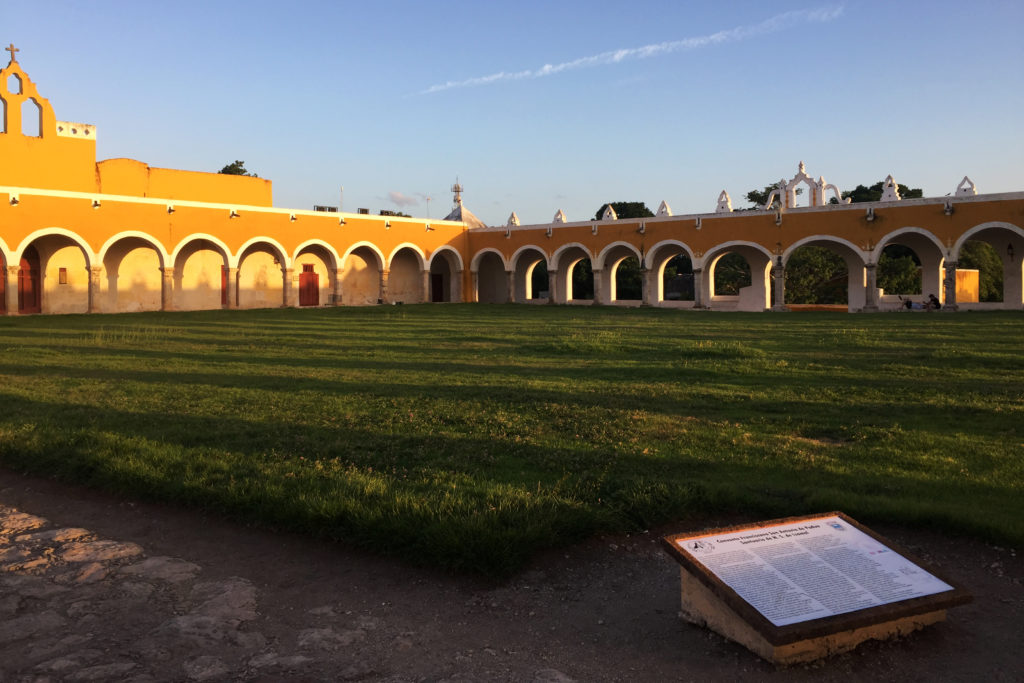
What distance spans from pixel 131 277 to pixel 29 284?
316 cm

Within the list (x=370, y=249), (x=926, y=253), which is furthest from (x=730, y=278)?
(x=370, y=249)

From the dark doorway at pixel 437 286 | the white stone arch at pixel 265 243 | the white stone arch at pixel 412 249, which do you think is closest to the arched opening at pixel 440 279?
the dark doorway at pixel 437 286

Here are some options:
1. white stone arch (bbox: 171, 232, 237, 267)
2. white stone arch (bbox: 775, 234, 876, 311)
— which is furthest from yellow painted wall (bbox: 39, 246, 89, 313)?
white stone arch (bbox: 775, 234, 876, 311)

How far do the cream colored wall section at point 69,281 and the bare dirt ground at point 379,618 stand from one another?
79.6ft

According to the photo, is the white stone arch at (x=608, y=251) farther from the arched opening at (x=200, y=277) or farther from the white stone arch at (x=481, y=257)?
the arched opening at (x=200, y=277)

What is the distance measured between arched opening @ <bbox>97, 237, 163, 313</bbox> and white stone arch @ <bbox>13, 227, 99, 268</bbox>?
1.71 m

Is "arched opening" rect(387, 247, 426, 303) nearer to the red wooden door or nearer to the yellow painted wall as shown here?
the red wooden door

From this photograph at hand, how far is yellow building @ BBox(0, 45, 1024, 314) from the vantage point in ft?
78.9

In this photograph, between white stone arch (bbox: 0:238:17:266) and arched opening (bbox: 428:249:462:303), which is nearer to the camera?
white stone arch (bbox: 0:238:17:266)

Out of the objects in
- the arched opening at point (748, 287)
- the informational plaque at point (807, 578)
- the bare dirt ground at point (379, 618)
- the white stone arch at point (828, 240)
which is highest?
the white stone arch at point (828, 240)

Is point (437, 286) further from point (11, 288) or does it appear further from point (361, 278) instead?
point (11, 288)

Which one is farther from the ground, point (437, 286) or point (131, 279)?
point (131, 279)

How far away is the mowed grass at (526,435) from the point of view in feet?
Answer: 13.7

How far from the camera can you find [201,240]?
92.9 ft
